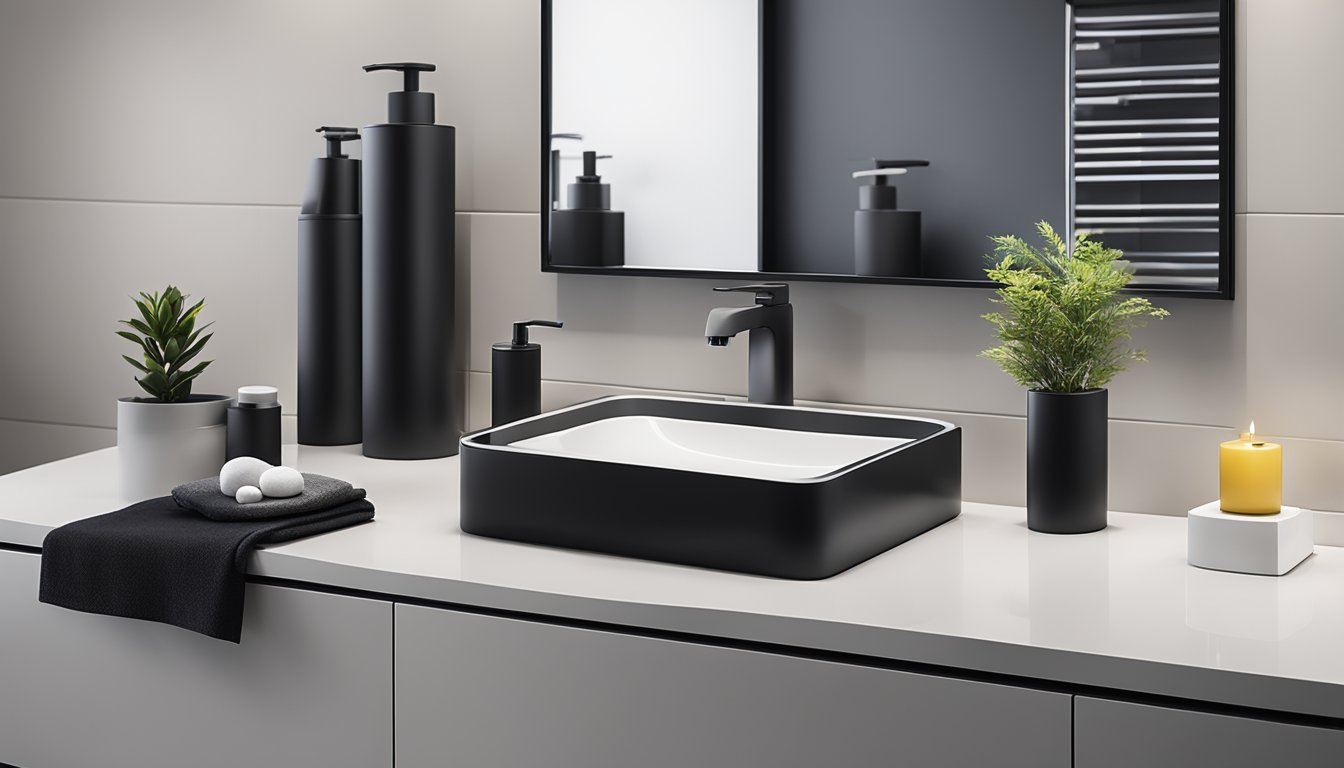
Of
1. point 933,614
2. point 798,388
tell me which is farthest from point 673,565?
point 798,388

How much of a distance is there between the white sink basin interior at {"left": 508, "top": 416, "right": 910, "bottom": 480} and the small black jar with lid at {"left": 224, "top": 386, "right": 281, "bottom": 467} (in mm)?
346

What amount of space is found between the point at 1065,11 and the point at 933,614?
2.53ft

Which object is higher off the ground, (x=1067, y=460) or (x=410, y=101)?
(x=410, y=101)

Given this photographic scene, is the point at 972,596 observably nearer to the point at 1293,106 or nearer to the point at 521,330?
the point at 1293,106

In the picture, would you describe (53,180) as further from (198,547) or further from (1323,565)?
(1323,565)

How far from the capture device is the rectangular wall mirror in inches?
59.1

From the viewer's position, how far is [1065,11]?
1.54 m

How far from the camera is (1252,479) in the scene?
4.46 feet

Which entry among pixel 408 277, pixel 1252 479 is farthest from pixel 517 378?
pixel 1252 479

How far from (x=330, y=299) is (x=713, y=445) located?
2.10ft

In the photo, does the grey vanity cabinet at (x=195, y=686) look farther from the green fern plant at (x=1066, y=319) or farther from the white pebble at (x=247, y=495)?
the green fern plant at (x=1066, y=319)

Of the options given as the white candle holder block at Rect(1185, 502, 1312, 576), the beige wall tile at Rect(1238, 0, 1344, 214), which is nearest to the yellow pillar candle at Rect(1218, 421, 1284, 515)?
the white candle holder block at Rect(1185, 502, 1312, 576)

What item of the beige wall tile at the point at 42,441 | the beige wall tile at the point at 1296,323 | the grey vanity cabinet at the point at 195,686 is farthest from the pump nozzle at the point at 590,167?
the beige wall tile at the point at 42,441

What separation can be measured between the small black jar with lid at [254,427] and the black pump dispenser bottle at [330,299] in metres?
0.25
